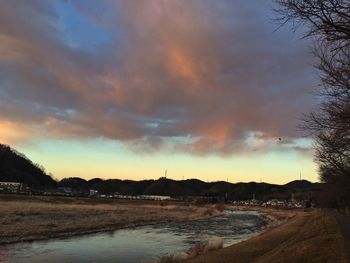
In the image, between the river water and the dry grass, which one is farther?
the river water

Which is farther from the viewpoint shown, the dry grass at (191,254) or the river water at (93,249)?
the river water at (93,249)

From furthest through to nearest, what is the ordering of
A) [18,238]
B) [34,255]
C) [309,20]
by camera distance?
[18,238] < [34,255] < [309,20]

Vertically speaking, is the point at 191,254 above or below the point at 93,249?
above

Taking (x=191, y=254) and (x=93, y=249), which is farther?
(x=93, y=249)

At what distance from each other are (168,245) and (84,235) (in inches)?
442

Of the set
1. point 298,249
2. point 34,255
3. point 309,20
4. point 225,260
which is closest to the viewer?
point 309,20

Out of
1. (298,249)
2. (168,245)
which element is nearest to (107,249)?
(168,245)

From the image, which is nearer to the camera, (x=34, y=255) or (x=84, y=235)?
(x=34, y=255)

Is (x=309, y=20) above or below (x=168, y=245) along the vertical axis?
above

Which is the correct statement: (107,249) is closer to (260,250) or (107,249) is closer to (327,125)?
(260,250)

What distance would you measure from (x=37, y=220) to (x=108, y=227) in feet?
28.1

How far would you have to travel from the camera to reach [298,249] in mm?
21297

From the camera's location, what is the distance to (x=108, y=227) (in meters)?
59.4

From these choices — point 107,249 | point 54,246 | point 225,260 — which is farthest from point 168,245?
point 225,260
